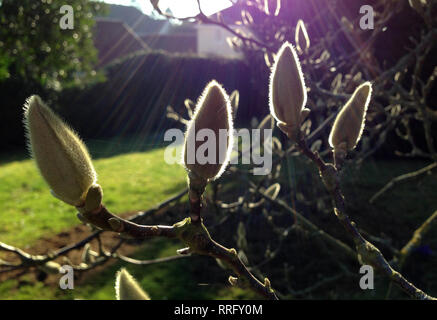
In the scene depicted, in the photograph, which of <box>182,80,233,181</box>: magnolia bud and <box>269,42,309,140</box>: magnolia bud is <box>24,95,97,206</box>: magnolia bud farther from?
<box>269,42,309,140</box>: magnolia bud

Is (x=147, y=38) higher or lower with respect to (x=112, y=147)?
higher

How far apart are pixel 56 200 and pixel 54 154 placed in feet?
21.2

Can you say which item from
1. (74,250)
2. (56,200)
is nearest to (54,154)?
(74,250)

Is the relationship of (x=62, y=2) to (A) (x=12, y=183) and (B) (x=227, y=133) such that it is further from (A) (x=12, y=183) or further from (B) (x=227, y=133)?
(B) (x=227, y=133)

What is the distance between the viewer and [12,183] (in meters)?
7.56

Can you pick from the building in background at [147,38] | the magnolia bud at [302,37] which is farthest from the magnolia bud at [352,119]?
the building in background at [147,38]

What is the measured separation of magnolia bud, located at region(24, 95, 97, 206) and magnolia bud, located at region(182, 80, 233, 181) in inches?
6.6

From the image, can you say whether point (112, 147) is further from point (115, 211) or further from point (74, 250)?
point (74, 250)

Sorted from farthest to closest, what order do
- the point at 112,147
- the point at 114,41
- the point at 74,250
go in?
the point at 114,41 → the point at 112,147 → the point at 74,250

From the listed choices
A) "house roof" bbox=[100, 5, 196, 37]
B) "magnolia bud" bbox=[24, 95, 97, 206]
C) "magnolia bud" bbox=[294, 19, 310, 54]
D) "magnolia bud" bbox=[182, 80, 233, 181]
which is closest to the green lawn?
"magnolia bud" bbox=[24, 95, 97, 206]

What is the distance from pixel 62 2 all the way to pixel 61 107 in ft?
12.3

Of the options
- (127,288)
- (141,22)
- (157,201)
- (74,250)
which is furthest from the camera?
(141,22)

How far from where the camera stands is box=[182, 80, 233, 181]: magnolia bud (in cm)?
64

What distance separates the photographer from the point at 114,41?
25.0m
